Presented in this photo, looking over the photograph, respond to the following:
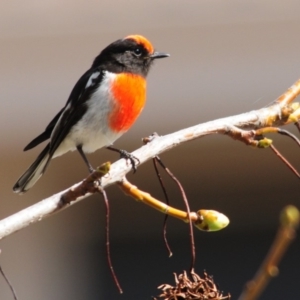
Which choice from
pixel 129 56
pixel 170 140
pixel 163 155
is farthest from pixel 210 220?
pixel 163 155

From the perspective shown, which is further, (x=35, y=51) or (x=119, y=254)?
(x=119, y=254)

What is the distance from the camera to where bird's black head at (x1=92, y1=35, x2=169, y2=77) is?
287 cm

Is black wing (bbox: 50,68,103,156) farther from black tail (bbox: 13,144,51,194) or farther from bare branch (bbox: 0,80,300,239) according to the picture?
bare branch (bbox: 0,80,300,239)

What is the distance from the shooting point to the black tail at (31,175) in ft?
8.24

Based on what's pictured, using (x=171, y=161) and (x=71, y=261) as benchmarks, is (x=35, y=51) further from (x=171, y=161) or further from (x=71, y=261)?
(x=71, y=261)

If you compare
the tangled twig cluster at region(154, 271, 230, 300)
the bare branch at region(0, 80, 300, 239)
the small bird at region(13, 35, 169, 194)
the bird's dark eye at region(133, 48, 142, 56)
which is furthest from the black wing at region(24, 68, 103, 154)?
the tangled twig cluster at region(154, 271, 230, 300)

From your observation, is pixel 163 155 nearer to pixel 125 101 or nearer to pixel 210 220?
pixel 125 101

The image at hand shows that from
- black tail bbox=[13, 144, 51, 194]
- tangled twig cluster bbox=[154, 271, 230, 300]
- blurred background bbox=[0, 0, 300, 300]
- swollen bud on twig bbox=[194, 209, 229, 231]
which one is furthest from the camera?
blurred background bbox=[0, 0, 300, 300]

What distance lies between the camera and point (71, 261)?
5.38 m

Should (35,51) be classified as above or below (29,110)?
above

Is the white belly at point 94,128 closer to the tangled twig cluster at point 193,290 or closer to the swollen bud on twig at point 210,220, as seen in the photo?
the swollen bud on twig at point 210,220

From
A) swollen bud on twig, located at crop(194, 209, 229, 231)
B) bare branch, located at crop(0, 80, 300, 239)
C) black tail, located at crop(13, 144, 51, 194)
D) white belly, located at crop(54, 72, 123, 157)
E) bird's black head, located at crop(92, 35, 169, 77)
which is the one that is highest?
bird's black head, located at crop(92, 35, 169, 77)

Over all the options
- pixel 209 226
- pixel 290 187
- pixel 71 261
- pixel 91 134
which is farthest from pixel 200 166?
pixel 209 226

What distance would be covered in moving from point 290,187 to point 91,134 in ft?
9.64
